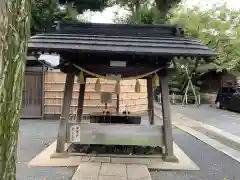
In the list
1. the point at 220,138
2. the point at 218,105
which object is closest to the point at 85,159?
the point at 220,138

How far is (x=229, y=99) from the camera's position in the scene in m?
20.7

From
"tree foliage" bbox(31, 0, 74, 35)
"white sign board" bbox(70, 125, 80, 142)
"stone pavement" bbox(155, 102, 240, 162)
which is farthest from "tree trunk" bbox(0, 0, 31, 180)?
"tree foliage" bbox(31, 0, 74, 35)

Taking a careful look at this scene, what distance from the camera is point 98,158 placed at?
6988mm

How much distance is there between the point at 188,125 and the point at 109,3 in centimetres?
574

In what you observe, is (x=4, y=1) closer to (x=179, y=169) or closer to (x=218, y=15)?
(x=179, y=169)

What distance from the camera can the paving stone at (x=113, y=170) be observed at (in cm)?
580

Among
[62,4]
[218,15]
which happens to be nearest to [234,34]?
[218,15]

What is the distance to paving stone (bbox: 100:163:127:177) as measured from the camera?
580cm

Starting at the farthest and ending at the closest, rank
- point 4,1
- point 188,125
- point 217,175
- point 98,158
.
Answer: point 188,125 < point 98,158 < point 217,175 < point 4,1

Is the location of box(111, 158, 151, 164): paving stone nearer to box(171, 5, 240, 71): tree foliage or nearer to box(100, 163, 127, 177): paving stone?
box(100, 163, 127, 177): paving stone

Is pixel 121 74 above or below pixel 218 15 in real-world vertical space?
below

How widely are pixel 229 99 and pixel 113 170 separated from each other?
52.9ft

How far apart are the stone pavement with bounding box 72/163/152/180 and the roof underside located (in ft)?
6.70

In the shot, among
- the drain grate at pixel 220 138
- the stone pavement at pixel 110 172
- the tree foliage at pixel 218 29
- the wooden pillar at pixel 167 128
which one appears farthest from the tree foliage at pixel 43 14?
the tree foliage at pixel 218 29
